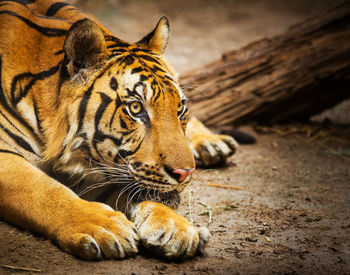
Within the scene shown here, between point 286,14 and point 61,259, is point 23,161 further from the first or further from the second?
point 286,14

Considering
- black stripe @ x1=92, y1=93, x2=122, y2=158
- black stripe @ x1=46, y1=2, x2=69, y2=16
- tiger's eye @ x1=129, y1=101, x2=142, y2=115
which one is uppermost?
black stripe @ x1=46, y1=2, x2=69, y2=16

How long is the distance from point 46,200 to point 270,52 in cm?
247

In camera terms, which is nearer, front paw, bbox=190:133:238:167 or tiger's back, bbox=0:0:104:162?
tiger's back, bbox=0:0:104:162

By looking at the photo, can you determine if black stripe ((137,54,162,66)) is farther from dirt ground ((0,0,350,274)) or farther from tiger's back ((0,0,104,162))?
dirt ground ((0,0,350,274))

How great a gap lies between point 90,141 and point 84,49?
1.24 ft

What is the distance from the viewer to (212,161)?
2814mm

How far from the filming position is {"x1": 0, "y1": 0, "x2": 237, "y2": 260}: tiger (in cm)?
154

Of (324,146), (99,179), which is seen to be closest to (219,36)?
(324,146)

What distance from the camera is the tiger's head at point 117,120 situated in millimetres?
1665

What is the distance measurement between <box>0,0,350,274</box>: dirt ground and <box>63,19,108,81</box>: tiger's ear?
0.70m

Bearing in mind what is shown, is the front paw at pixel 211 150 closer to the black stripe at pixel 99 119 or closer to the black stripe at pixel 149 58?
the black stripe at pixel 149 58

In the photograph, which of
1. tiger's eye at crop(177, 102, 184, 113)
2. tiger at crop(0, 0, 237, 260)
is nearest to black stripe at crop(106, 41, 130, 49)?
tiger at crop(0, 0, 237, 260)

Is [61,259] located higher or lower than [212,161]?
lower

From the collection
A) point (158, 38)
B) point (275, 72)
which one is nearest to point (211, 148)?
point (158, 38)
